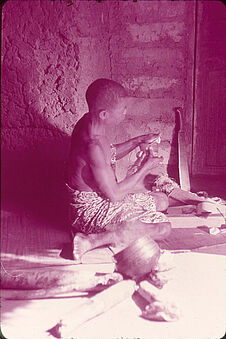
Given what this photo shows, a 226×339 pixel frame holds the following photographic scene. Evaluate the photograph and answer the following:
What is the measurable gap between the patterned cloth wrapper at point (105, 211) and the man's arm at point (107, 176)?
0.21ft

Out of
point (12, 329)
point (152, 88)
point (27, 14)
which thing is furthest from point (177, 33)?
point (12, 329)

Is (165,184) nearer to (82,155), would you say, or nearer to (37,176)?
(82,155)

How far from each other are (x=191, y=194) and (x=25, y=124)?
0.74 m

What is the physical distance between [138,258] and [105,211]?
11.6 inches

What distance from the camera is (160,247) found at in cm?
195

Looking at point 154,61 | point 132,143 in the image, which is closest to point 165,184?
point 132,143

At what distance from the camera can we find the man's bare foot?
6.45 ft

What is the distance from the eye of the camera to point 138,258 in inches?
71.3

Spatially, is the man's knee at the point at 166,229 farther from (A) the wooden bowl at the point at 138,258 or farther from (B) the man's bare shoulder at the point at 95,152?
(B) the man's bare shoulder at the point at 95,152

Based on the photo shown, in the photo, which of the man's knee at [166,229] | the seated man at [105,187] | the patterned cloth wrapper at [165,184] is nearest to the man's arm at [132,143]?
the seated man at [105,187]

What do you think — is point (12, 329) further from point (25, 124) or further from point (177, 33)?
point (177, 33)

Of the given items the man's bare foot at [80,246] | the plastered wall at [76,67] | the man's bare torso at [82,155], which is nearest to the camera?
the plastered wall at [76,67]

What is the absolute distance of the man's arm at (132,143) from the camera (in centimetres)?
180

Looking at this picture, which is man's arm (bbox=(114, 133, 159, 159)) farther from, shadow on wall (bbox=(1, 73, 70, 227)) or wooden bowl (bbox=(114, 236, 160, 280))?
wooden bowl (bbox=(114, 236, 160, 280))
